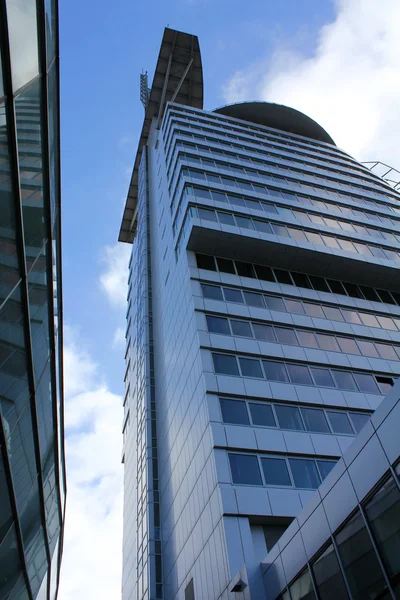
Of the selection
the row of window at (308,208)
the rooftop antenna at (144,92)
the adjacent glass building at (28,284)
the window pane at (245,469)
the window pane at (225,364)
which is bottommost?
the adjacent glass building at (28,284)

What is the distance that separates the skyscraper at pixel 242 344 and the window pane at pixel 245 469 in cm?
5

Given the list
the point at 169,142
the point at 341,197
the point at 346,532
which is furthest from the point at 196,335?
the point at 169,142

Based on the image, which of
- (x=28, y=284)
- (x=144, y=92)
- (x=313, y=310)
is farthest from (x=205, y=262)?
(x=144, y=92)

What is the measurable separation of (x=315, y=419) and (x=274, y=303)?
8.44 meters

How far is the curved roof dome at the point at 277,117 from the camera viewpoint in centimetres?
5425

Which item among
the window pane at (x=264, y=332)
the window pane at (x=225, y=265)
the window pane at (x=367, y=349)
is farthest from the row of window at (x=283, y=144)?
the window pane at (x=367, y=349)

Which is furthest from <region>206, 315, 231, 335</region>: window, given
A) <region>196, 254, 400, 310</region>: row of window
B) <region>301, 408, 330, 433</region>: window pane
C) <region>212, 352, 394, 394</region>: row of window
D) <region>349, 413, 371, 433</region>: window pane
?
<region>349, 413, 371, 433</region>: window pane

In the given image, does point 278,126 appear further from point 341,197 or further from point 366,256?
point 366,256

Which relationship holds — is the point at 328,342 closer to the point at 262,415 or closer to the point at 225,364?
the point at 225,364

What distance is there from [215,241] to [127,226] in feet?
148

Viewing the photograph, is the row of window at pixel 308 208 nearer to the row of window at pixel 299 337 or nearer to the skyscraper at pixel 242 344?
the skyscraper at pixel 242 344

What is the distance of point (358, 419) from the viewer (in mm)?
23016

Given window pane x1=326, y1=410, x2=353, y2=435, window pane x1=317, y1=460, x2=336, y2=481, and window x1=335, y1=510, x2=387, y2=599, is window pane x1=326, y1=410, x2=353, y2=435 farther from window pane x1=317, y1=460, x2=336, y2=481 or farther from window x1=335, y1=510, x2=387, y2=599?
window x1=335, y1=510, x2=387, y2=599

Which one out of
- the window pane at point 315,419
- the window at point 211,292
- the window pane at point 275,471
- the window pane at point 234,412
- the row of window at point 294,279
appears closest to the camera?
the window pane at point 275,471
